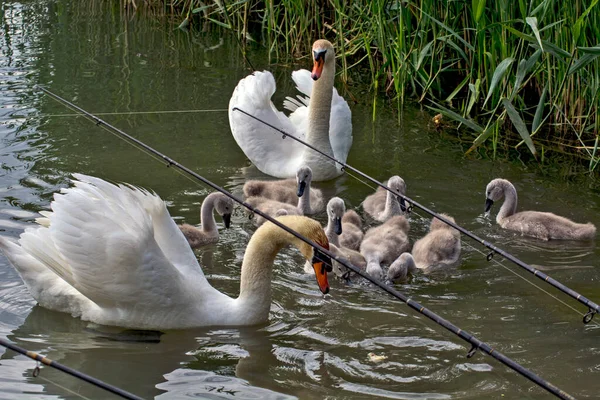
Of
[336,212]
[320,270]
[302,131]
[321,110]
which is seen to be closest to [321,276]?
[320,270]

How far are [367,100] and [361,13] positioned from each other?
5.14 ft

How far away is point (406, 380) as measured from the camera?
213 inches

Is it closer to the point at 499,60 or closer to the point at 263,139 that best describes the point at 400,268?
the point at 263,139

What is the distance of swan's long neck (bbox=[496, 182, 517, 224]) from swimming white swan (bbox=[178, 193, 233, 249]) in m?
2.09

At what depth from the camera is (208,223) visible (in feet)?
24.6

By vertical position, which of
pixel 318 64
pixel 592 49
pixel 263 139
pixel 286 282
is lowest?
pixel 286 282

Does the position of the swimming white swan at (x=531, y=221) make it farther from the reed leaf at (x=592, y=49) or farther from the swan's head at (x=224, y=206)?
the swan's head at (x=224, y=206)

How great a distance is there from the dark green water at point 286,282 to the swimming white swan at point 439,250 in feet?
0.35

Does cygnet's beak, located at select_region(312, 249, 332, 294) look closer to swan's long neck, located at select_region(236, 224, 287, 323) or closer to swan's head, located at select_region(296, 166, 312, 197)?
swan's long neck, located at select_region(236, 224, 287, 323)

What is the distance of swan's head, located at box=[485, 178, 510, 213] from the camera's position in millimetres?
7926

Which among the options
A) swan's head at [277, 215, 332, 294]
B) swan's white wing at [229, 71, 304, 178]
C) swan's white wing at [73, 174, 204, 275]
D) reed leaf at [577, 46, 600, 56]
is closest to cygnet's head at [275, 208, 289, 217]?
swan's white wing at [229, 71, 304, 178]

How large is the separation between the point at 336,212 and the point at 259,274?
1.34m

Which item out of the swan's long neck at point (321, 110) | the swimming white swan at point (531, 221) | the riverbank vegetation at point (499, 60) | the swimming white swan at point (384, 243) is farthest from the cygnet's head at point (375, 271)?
the swan's long neck at point (321, 110)

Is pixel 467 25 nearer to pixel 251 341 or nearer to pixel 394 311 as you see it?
pixel 394 311
